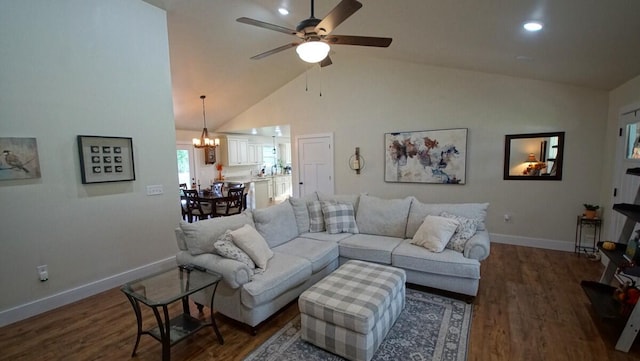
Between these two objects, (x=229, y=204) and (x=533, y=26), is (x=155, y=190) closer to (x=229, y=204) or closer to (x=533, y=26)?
(x=229, y=204)

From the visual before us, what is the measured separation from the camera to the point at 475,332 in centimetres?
233

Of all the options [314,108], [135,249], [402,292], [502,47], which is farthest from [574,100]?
[135,249]

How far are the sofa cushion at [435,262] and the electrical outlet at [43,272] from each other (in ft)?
11.5

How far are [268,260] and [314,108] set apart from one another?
406 centimetres

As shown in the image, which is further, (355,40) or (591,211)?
(591,211)

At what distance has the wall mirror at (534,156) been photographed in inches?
160

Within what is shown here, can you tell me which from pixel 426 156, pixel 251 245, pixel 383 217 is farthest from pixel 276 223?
pixel 426 156

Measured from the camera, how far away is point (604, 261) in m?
3.60

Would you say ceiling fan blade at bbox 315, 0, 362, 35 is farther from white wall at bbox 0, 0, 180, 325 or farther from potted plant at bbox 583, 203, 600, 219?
potted plant at bbox 583, 203, 600, 219

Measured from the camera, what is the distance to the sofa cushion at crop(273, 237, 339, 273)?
2912mm

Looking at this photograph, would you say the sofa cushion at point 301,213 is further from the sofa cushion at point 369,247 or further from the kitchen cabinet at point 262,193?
the kitchen cabinet at point 262,193

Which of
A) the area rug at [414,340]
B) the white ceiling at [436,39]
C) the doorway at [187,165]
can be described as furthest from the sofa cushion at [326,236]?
the doorway at [187,165]

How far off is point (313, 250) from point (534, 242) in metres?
3.60

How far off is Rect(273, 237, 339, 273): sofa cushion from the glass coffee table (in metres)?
0.92
